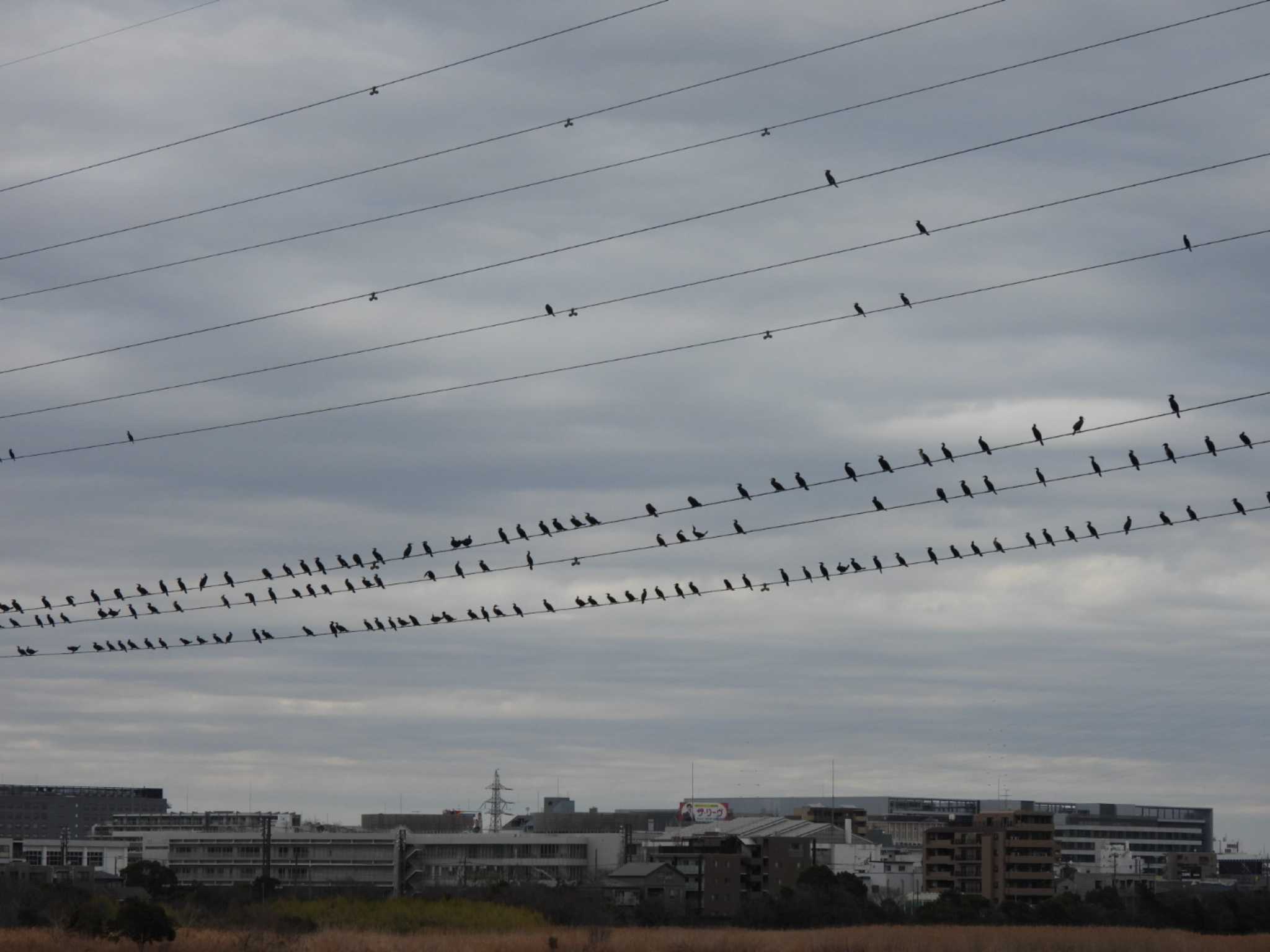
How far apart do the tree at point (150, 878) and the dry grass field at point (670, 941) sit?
84.1m

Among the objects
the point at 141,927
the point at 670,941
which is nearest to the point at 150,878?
the point at 670,941

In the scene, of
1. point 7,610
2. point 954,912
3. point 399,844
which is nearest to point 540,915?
point 954,912

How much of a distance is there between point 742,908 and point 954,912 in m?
16.7

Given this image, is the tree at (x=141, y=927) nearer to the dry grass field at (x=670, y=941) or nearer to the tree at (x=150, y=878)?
the dry grass field at (x=670, y=941)

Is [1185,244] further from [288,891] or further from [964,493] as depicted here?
[288,891]

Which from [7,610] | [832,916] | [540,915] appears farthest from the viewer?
[832,916]

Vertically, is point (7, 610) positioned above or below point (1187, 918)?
above

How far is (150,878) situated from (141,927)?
357 ft

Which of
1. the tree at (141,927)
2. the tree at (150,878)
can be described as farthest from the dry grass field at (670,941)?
the tree at (150,878)

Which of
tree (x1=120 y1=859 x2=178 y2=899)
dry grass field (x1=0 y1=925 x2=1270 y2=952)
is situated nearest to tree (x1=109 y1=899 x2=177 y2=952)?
dry grass field (x1=0 y1=925 x2=1270 y2=952)

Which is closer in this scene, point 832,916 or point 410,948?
point 410,948

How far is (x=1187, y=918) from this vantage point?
5664 inches

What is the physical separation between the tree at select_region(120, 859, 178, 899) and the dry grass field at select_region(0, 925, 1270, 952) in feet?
276

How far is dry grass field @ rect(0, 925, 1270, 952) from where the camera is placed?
3049 inches
